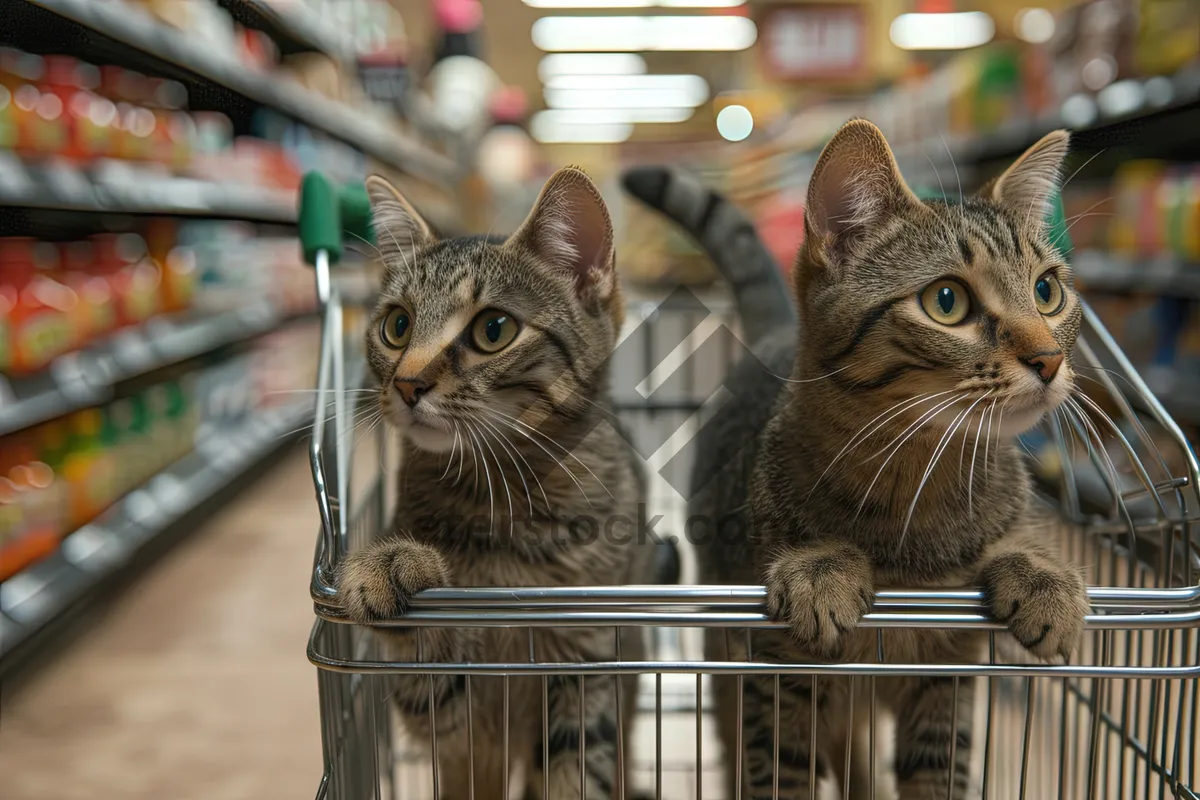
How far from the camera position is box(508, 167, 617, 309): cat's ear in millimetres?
982

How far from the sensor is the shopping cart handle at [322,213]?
1.15 m

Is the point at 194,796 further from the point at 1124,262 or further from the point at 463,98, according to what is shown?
the point at 463,98

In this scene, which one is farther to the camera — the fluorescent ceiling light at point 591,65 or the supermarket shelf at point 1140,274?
the fluorescent ceiling light at point 591,65

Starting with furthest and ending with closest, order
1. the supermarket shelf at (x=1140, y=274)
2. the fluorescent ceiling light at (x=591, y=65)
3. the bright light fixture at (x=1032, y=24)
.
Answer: the fluorescent ceiling light at (x=591, y=65)
the bright light fixture at (x=1032, y=24)
the supermarket shelf at (x=1140, y=274)

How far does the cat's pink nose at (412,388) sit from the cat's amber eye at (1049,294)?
65 centimetres

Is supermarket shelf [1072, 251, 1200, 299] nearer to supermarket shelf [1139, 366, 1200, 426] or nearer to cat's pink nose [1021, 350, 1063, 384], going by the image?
supermarket shelf [1139, 366, 1200, 426]

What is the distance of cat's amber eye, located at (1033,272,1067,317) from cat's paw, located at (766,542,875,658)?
1.12 feet

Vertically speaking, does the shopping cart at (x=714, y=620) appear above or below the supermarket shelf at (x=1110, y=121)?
below

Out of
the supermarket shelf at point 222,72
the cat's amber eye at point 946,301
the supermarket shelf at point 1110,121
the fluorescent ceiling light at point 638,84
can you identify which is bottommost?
the cat's amber eye at point 946,301

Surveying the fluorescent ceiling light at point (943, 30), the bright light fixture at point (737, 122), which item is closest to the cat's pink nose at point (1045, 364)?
the bright light fixture at point (737, 122)

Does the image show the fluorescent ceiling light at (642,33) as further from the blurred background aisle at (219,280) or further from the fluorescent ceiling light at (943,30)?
the blurred background aisle at (219,280)

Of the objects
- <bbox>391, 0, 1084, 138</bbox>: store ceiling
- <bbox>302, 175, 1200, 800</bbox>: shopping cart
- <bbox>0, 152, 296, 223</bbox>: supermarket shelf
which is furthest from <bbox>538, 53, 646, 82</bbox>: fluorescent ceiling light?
<bbox>302, 175, 1200, 800</bbox>: shopping cart

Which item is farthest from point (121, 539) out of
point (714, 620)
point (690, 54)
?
point (690, 54)

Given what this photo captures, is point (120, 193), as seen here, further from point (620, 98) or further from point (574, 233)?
point (620, 98)
